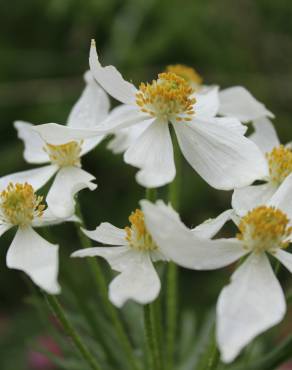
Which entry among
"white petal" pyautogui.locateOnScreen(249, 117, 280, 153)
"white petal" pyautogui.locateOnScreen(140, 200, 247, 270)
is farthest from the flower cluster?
"white petal" pyautogui.locateOnScreen(249, 117, 280, 153)

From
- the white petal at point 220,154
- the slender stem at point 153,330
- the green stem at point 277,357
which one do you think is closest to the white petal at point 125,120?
the white petal at point 220,154

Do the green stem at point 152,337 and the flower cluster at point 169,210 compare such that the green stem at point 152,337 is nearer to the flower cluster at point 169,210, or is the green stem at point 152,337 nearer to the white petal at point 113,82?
the flower cluster at point 169,210

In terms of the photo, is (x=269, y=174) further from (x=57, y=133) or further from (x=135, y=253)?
(x=57, y=133)

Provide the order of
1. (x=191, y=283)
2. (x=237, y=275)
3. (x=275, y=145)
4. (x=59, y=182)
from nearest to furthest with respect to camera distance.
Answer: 1. (x=237, y=275)
2. (x=59, y=182)
3. (x=275, y=145)
4. (x=191, y=283)

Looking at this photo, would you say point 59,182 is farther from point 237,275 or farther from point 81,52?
point 81,52

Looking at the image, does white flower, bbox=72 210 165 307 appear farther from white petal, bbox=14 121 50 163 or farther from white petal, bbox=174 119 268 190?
white petal, bbox=14 121 50 163

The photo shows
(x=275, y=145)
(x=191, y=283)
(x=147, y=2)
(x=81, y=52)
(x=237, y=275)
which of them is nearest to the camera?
(x=237, y=275)

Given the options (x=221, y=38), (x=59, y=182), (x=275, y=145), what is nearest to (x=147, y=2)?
(x=221, y=38)
